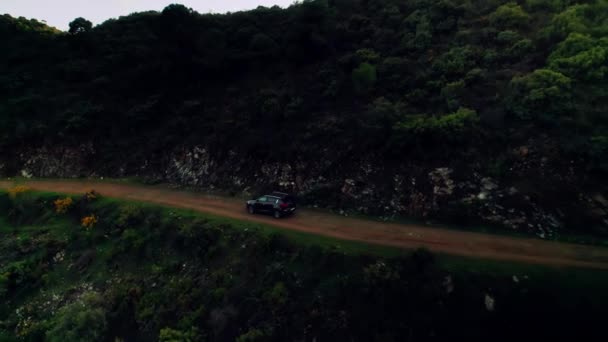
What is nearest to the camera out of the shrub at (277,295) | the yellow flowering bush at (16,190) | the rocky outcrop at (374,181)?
the shrub at (277,295)

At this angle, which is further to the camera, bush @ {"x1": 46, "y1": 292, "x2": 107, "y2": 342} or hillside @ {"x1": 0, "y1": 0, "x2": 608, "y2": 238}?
hillside @ {"x1": 0, "y1": 0, "x2": 608, "y2": 238}

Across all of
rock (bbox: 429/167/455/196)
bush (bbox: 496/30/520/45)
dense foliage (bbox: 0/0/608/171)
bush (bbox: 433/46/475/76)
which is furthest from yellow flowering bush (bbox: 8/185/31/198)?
bush (bbox: 496/30/520/45)

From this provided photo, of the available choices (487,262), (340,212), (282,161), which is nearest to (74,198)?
(282,161)

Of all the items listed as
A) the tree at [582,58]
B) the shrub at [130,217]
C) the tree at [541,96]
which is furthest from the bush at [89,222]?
the tree at [582,58]

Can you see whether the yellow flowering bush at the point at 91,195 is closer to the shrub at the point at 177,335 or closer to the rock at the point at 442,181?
the shrub at the point at 177,335

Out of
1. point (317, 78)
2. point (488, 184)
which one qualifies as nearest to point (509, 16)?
point (317, 78)

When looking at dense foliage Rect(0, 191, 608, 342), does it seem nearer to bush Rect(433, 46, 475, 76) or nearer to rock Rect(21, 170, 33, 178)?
rock Rect(21, 170, 33, 178)
